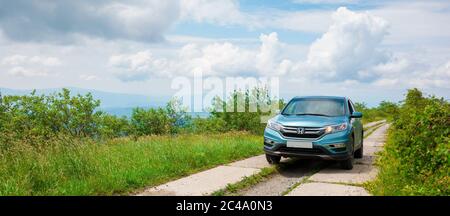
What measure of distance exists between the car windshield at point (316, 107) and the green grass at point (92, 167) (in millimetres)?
2018

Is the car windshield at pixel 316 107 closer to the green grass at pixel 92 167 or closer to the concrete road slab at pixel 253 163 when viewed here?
the concrete road slab at pixel 253 163

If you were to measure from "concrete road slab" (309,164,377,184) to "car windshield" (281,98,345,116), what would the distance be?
4.26 ft

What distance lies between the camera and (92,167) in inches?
289

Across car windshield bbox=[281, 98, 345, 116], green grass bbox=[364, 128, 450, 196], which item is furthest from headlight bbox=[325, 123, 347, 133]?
green grass bbox=[364, 128, 450, 196]

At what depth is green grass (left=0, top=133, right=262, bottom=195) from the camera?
6.31 metres

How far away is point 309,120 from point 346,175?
4.48ft

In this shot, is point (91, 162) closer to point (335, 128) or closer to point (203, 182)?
point (203, 182)

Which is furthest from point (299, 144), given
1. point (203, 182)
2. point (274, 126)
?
point (203, 182)

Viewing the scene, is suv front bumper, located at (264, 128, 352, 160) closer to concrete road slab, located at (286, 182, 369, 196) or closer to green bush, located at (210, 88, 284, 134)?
concrete road slab, located at (286, 182, 369, 196)

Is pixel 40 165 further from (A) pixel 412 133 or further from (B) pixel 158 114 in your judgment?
(B) pixel 158 114

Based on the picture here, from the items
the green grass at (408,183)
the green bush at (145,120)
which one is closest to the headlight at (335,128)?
the green grass at (408,183)

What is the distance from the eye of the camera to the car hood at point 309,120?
8.42m
